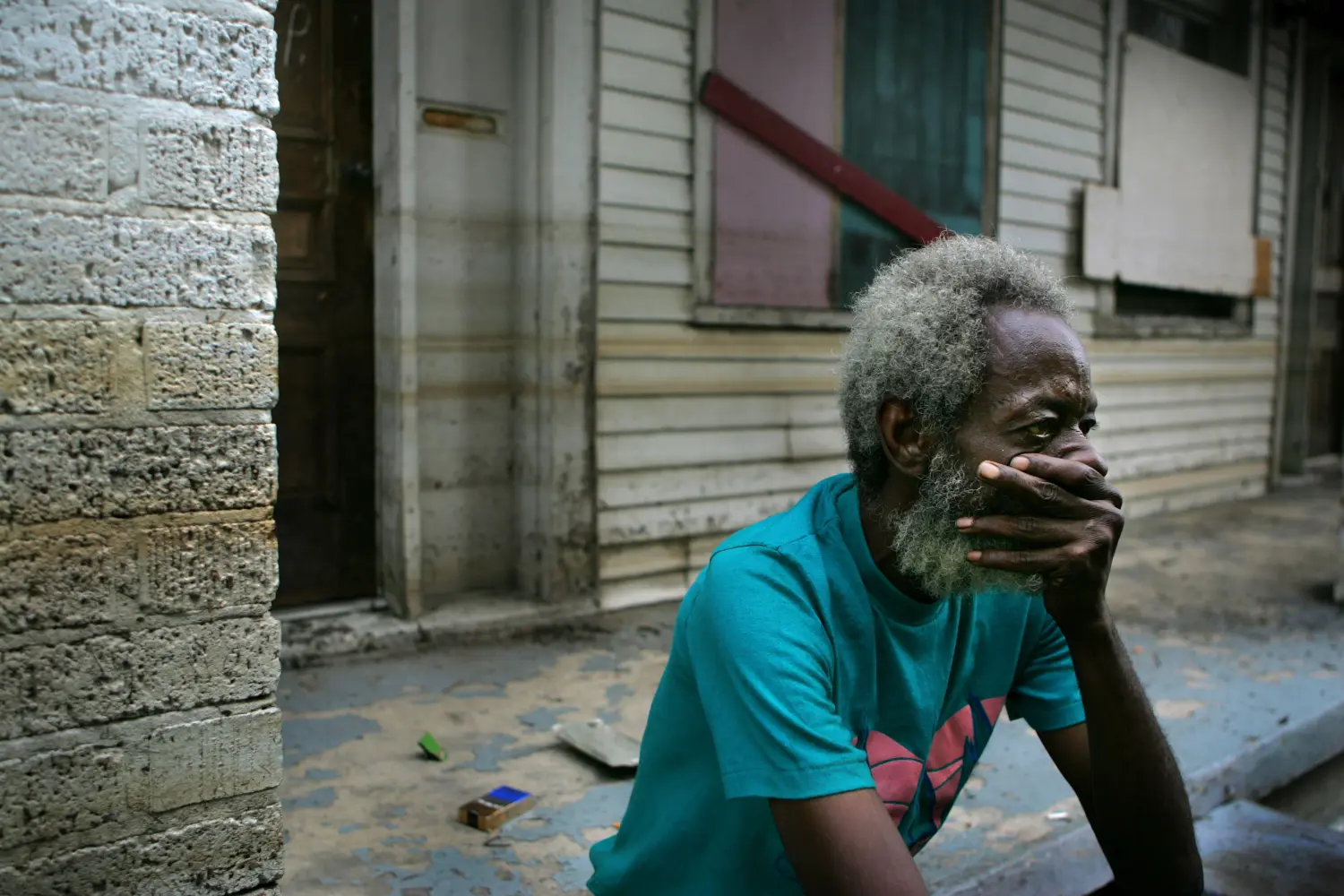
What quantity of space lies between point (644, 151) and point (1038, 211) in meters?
3.40

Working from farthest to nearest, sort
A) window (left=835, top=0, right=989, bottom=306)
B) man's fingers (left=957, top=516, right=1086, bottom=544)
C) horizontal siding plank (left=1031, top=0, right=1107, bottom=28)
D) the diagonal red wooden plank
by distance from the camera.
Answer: horizontal siding plank (left=1031, top=0, right=1107, bottom=28) → window (left=835, top=0, right=989, bottom=306) → the diagonal red wooden plank → man's fingers (left=957, top=516, right=1086, bottom=544)

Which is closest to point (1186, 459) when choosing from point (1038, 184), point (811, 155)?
point (1038, 184)

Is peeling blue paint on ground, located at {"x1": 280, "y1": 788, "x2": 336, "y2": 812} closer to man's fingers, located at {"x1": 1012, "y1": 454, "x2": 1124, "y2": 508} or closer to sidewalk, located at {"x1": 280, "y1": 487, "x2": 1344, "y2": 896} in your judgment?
sidewalk, located at {"x1": 280, "y1": 487, "x2": 1344, "y2": 896}

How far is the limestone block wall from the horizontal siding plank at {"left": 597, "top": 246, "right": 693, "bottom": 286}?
3.13 meters

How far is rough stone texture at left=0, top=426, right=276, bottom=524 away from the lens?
67.6 inches

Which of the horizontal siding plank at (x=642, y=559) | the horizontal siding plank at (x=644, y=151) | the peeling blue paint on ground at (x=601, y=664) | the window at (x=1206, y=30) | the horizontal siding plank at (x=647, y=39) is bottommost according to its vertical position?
the peeling blue paint on ground at (x=601, y=664)

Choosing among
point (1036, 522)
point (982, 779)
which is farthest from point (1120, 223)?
point (1036, 522)

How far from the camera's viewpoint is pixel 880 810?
145cm

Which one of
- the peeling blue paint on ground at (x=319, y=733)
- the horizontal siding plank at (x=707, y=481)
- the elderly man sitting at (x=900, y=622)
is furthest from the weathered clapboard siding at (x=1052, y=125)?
the elderly man sitting at (x=900, y=622)

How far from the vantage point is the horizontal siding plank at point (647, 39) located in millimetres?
4883

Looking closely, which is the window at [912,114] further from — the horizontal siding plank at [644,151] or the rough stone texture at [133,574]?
the rough stone texture at [133,574]

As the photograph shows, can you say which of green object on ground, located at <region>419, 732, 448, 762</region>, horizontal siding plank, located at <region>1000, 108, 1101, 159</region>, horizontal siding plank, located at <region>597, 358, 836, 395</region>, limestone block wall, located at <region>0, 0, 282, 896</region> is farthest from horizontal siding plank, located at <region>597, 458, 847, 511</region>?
limestone block wall, located at <region>0, 0, 282, 896</region>

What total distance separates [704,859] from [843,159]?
15.7ft

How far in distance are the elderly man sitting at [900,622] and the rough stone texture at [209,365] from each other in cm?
88
